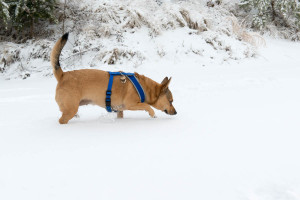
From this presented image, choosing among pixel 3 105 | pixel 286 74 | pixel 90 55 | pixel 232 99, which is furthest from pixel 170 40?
pixel 3 105

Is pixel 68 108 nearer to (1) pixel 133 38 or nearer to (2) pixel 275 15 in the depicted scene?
(1) pixel 133 38

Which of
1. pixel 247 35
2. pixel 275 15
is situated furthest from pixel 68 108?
pixel 275 15

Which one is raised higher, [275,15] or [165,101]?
[275,15]

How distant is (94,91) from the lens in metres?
3.30

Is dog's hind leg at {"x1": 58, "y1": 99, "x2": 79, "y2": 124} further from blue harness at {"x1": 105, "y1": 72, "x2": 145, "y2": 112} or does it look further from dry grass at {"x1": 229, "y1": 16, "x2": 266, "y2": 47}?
dry grass at {"x1": 229, "y1": 16, "x2": 266, "y2": 47}

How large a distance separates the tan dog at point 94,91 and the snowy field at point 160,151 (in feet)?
0.79

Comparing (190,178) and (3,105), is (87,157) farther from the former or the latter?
(3,105)

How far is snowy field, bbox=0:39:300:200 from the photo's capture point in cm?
165

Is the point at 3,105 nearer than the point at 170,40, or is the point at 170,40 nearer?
the point at 3,105

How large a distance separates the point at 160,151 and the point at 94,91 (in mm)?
1494

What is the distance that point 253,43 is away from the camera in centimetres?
927

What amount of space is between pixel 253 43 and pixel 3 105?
8724 mm

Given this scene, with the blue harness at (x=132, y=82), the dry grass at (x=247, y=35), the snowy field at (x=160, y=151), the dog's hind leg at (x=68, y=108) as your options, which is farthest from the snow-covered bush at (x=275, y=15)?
the dog's hind leg at (x=68, y=108)

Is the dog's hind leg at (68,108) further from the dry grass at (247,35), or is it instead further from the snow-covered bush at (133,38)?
the dry grass at (247,35)
